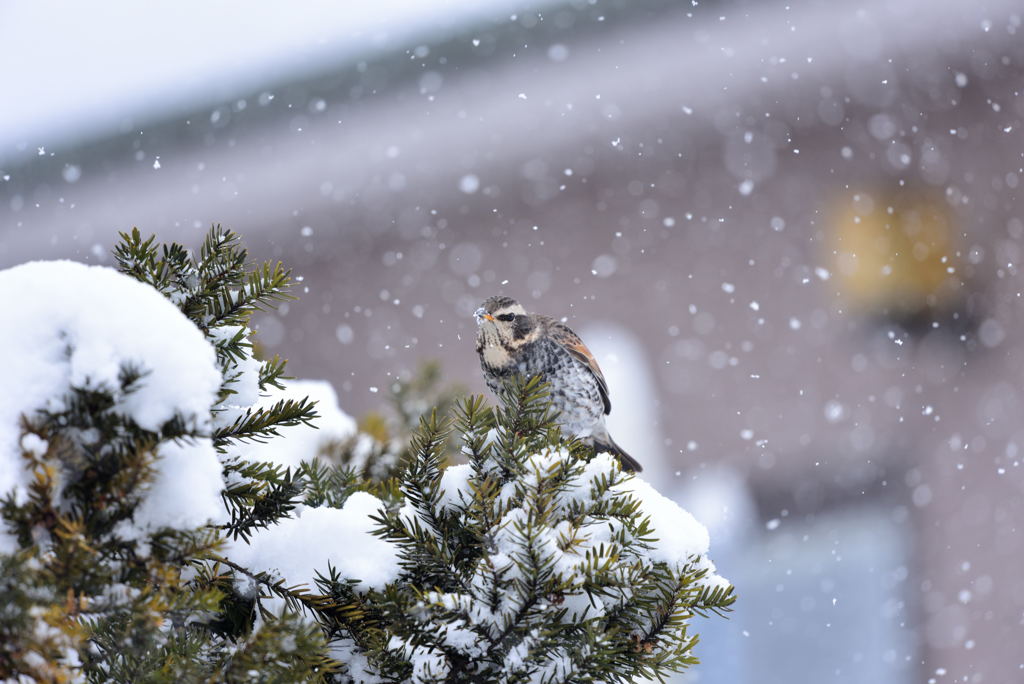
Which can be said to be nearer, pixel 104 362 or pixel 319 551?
pixel 104 362

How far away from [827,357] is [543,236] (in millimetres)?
1984

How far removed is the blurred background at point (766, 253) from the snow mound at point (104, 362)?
416cm

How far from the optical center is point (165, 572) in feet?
1.94

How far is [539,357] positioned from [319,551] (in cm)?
83

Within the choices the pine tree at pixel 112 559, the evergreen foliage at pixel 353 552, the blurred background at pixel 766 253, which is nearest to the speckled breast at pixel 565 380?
the evergreen foliage at pixel 353 552

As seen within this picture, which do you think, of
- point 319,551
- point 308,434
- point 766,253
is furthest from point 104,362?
point 766,253

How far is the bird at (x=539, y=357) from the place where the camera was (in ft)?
5.09

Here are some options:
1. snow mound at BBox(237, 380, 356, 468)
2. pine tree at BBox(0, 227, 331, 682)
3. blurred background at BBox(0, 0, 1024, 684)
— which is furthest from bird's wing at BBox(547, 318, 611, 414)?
blurred background at BBox(0, 0, 1024, 684)

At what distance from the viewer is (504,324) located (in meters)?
1.55

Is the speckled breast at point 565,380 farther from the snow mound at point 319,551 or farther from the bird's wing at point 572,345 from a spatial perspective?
the snow mound at point 319,551

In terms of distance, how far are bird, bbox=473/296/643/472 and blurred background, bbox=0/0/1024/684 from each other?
10.4ft

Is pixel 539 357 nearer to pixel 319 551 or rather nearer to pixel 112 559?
pixel 319 551

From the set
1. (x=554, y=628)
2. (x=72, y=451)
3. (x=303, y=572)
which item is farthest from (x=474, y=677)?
(x=72, y=451)

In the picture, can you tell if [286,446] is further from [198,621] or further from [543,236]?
[543,236]
